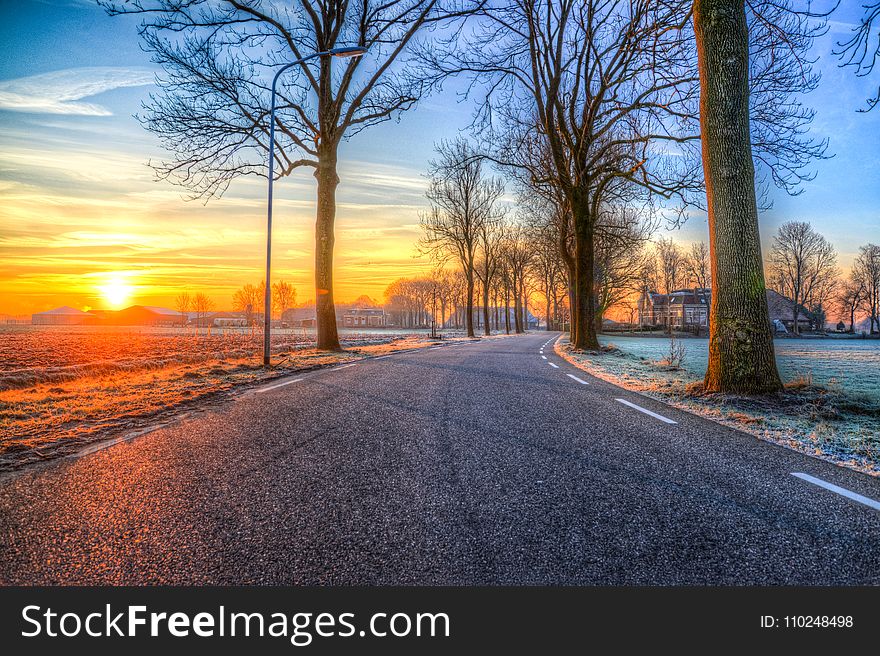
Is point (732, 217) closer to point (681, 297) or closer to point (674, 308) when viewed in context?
point (674, 308)

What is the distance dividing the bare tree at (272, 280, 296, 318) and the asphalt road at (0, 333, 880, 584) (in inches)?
2793

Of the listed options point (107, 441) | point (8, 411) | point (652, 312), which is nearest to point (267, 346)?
point (8, 411)

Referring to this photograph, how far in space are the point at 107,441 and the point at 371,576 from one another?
3.74 m

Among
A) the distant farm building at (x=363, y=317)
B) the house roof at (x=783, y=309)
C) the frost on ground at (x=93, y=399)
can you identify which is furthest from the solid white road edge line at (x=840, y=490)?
the distant farm building at (x=363, y=317)

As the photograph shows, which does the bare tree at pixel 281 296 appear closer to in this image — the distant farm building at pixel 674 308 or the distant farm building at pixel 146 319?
the distant farm building at pixel 146 319

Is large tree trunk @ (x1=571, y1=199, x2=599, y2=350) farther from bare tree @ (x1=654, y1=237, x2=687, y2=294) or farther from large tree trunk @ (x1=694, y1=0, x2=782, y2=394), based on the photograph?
bare tree @ (x1=654, y1=237, x2=687, y2=294)

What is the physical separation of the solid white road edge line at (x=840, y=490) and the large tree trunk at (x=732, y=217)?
12.0 ft

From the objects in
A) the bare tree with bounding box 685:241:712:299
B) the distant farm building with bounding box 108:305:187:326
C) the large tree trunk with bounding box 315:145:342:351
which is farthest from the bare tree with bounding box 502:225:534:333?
the distant farm building with bounding box 108:305:187:326

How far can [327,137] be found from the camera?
1650 cm

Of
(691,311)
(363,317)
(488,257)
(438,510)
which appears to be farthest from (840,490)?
(363,317)

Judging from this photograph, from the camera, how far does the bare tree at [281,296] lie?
72.0 meters

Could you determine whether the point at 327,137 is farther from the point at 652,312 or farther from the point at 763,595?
the point at 652,312

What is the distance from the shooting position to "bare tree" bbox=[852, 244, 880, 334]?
202ft

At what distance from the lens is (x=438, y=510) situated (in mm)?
2701
